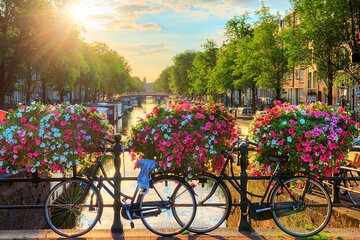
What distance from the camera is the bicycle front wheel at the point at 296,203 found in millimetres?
5805

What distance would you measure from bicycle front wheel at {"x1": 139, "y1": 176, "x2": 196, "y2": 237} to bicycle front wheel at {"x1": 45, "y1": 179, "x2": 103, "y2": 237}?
0.56 m

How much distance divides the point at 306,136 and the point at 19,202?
29.5 feet

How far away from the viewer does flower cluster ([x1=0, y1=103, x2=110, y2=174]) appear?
579 centimetres

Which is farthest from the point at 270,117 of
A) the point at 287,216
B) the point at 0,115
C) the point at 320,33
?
the point at 320,33

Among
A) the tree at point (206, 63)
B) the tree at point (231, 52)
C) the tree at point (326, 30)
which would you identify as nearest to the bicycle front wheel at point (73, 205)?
the tree at point (326, 30)

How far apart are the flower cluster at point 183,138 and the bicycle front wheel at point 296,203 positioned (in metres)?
0.83

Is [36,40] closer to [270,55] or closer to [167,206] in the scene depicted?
[270,55]

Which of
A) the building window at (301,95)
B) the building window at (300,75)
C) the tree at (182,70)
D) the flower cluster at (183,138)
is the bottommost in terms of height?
the flower cluster at (183,138)

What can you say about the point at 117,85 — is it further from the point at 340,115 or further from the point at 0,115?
the point at 340,115

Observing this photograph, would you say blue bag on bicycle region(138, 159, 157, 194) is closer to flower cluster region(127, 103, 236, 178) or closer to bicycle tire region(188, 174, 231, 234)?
flower cluster region(127, 103, 236, 178)

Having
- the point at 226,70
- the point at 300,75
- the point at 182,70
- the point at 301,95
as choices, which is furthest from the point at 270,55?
the point at 182,70

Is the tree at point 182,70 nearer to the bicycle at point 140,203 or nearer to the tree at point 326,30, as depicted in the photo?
the tree at point 326,30

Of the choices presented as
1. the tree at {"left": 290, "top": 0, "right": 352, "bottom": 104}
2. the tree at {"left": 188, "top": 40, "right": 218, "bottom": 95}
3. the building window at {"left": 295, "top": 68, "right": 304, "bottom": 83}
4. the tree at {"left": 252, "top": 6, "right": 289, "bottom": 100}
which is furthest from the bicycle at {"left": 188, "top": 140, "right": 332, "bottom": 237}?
the tree at {"left": 188, "top": 40, "right": 218, "bottom": 95}

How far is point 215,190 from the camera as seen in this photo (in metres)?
5.87
